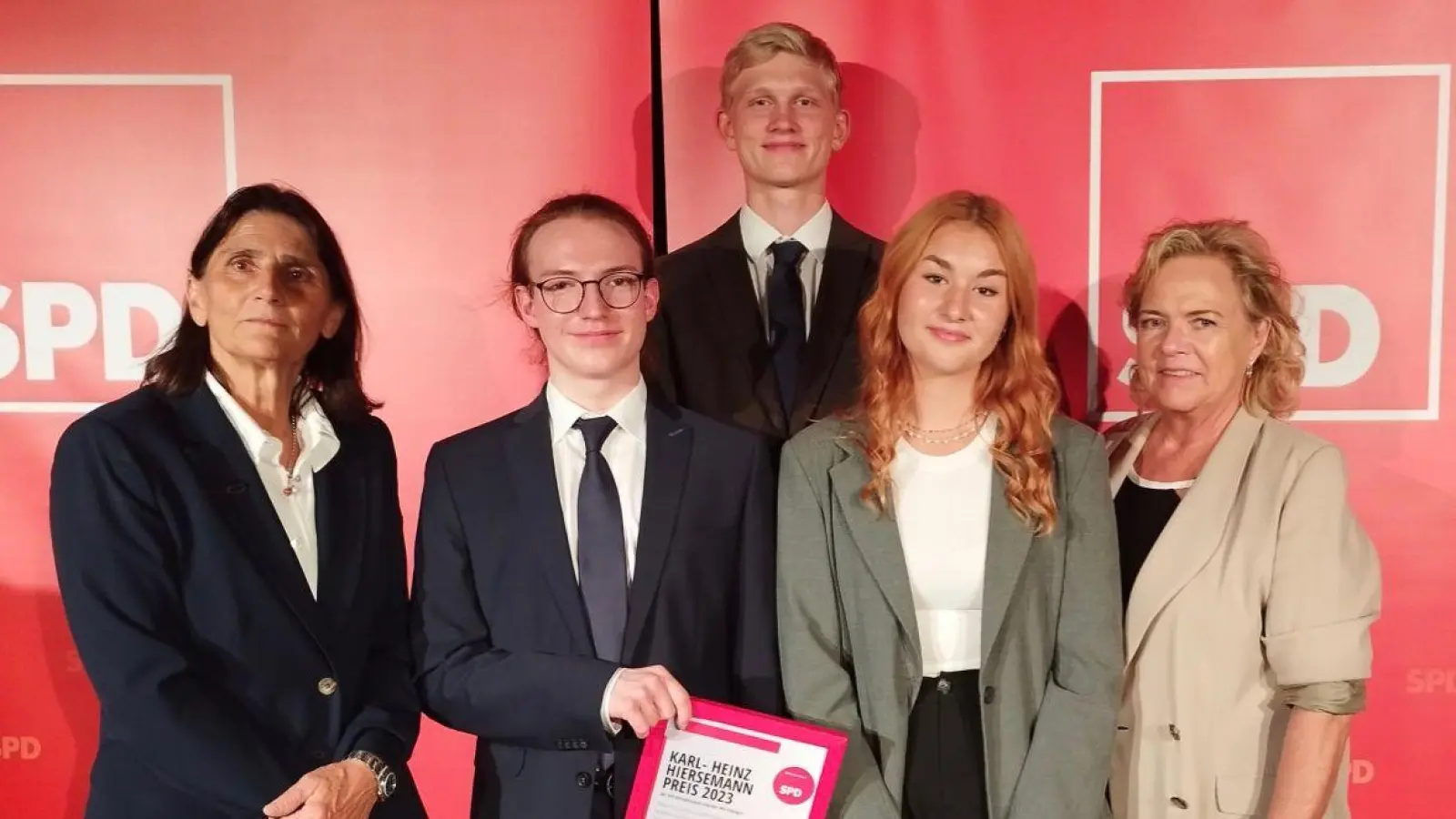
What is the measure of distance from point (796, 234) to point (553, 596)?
3.84 ft

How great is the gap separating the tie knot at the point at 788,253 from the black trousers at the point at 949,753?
1.08 meters

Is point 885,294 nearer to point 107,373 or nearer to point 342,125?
point 342,125

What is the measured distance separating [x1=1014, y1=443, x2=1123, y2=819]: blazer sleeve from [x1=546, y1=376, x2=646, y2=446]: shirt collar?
81cm

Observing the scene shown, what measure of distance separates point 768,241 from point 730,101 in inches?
14.5

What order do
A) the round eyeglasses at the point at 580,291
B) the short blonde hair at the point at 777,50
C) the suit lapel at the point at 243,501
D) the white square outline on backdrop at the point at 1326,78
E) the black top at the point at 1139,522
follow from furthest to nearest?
the white square outline on backdrop at the point at 1326,78 < the short blonde hair at the point at 777,50 < the black top at the point at 1139,522 < the round eyeglasses at the point at 580,291 < the suit lapel at the point at 243,501

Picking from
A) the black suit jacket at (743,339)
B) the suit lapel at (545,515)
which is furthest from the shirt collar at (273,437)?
the black suit jacket at (743,339)

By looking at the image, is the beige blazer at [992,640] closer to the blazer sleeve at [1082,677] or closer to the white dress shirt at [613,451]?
the blazer sleeve at [1082,677]

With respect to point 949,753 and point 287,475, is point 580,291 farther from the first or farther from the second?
point 949,753

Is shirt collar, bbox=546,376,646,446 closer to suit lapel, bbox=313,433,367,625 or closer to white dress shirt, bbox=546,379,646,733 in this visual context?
white dress shirt, bbox=546,379,646,733

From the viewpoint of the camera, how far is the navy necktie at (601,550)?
1908 millimetres

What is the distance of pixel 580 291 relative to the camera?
1944mm

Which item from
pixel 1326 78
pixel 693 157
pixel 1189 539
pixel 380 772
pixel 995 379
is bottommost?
pixel 380 772

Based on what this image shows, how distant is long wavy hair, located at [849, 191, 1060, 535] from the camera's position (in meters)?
1.92

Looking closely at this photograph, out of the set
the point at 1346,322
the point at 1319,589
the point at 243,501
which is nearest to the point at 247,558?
the point at 243,501
